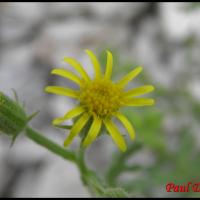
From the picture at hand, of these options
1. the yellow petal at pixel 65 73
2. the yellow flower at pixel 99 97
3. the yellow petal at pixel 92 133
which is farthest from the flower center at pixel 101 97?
the yellow petal at pixel 92 133

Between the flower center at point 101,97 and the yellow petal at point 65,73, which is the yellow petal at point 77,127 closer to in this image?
the flower center at point 101,97

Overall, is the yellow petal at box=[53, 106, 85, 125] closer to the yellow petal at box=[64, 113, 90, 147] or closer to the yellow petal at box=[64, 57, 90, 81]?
the yellow petal at box=[64, 113, 90, 147]

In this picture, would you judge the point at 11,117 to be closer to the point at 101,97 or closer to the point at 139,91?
the point at 101,97

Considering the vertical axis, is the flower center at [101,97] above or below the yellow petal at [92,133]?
above

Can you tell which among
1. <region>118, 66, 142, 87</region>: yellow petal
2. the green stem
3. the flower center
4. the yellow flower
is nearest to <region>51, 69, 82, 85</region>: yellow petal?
the yellow flower

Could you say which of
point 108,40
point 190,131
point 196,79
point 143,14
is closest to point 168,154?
point 190,131

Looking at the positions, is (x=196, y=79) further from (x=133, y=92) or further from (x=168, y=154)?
(x=133, y=92)
